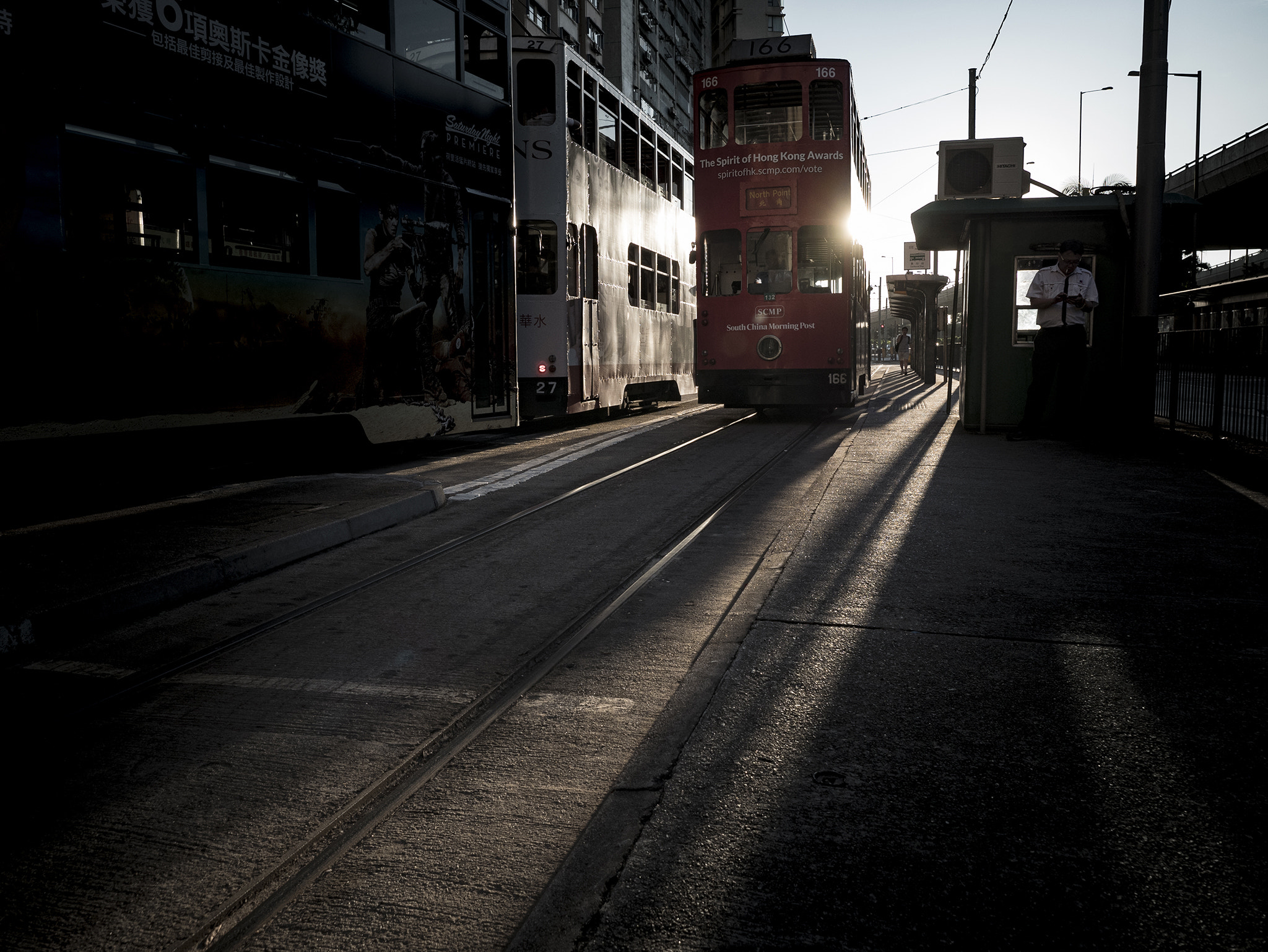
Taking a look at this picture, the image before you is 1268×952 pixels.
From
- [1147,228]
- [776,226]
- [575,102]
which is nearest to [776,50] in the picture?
[776,226]

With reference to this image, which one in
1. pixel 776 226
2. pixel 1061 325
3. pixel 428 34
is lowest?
pixel 1061 325

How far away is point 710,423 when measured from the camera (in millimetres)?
15344

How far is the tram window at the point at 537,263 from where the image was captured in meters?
13.1

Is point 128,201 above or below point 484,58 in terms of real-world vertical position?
below

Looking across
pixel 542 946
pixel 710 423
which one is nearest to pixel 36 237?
pixel 542 946

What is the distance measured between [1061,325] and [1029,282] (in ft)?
4.34

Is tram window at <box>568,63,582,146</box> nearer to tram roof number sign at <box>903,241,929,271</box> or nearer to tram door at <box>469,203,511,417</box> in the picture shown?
tram door at <box>469,203,511,417</box>

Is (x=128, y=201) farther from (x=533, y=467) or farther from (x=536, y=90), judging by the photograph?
(x=536, y=90)

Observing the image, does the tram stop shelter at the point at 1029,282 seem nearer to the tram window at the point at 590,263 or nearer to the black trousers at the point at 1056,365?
the black trousers at the point at 1056,365

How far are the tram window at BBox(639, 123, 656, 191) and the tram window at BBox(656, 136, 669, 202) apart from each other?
0.65 feet

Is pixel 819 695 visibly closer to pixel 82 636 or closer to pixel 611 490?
pixel 82 636

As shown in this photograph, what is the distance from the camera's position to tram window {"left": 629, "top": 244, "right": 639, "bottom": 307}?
16.4 meters

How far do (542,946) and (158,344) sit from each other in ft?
18.8

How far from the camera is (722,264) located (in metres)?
15.3
